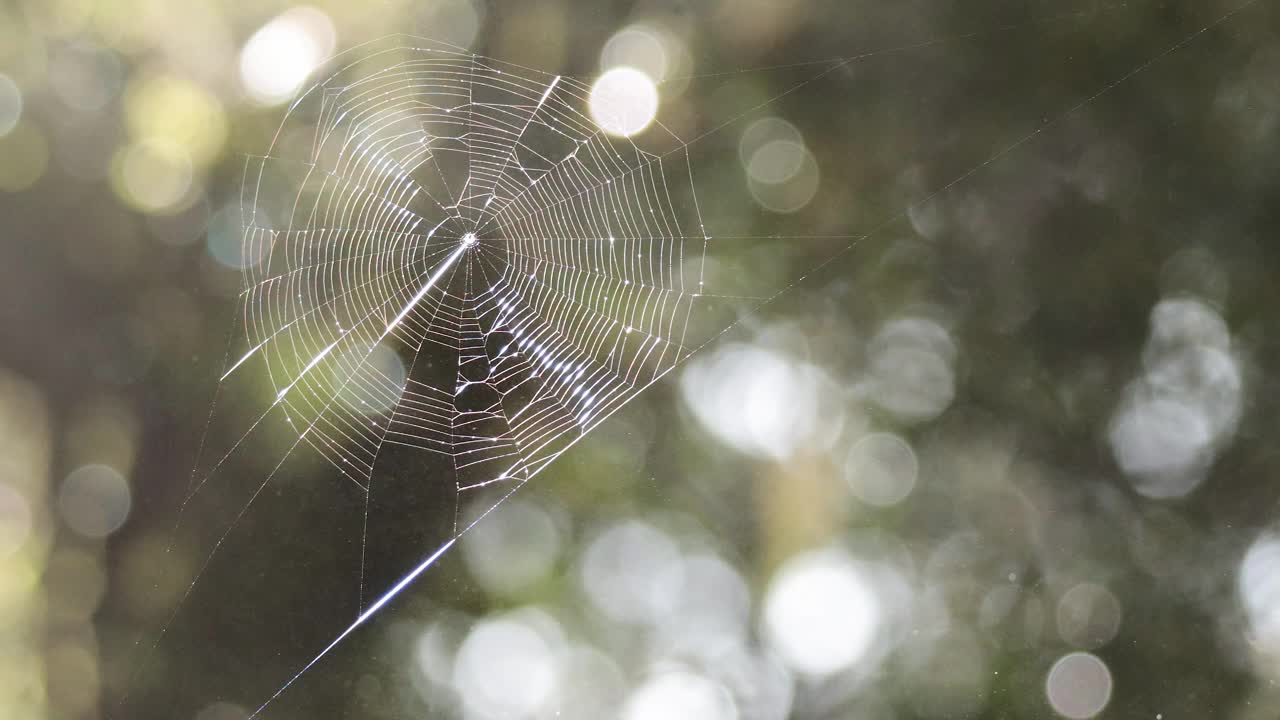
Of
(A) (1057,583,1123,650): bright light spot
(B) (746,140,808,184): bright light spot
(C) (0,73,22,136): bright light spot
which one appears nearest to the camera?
(C) (0,73,22,136): bright light spot

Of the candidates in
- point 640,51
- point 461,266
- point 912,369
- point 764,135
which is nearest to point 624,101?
point 640,51

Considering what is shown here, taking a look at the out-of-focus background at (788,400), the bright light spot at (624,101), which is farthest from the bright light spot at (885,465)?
the bright light spot at (624,101)

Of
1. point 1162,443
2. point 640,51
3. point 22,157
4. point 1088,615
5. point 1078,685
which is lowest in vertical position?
point 1078,685

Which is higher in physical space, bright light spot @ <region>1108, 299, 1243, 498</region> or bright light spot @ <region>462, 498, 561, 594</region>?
bright light spot @ <region>1108, 299, 1243, 498</region>

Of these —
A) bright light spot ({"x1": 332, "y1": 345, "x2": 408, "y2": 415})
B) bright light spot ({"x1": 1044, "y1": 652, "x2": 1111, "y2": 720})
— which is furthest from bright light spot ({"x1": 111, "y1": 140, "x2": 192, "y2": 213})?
bright light spot ({"x1": 1044, "y1": 652, "x2": 1111, "y2": 720})

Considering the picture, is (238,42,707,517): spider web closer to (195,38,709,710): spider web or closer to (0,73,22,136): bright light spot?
(195,38,709,710): spider web

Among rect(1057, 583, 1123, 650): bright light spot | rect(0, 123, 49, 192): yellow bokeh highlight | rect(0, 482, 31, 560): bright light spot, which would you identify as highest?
rect(0, 123, 49, 192): yellow bokeh highlight

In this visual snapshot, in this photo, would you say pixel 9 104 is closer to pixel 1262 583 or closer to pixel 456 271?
pixel 456 271
